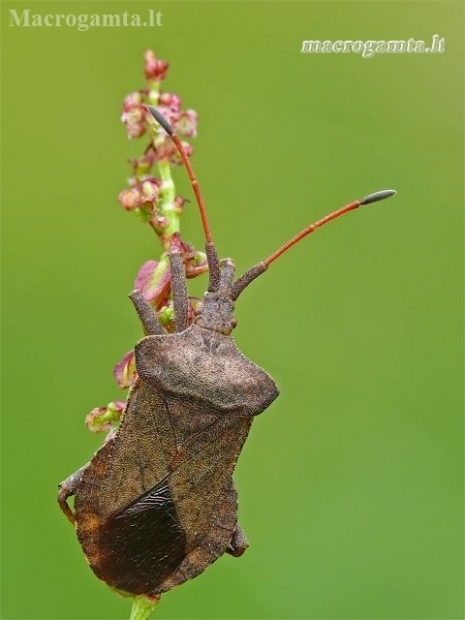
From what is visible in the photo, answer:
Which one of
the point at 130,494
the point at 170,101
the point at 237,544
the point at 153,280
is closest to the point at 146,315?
the point at 153,280

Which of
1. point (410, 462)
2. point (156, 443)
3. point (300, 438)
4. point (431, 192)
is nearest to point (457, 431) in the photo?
point (410, 462)

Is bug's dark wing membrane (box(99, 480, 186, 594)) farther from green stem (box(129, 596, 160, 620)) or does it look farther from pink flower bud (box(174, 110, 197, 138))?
pink flower bud (box(174, 110, 197, 138))

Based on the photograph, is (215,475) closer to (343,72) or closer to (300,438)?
(300,438)

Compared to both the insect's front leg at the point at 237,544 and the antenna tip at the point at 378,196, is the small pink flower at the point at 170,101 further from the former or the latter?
the insect's front leg at the point at 237,544

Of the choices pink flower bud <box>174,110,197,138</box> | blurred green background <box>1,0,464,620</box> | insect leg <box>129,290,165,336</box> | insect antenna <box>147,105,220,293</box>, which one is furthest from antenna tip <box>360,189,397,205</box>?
blurred green background <box>1,0,464,620</box>

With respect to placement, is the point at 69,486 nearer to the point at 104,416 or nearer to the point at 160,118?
the point at 104,416

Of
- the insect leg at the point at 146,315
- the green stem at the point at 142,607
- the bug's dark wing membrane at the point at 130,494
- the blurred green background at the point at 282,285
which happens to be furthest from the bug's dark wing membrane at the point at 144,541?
the blurred green background at the point at 282,285
